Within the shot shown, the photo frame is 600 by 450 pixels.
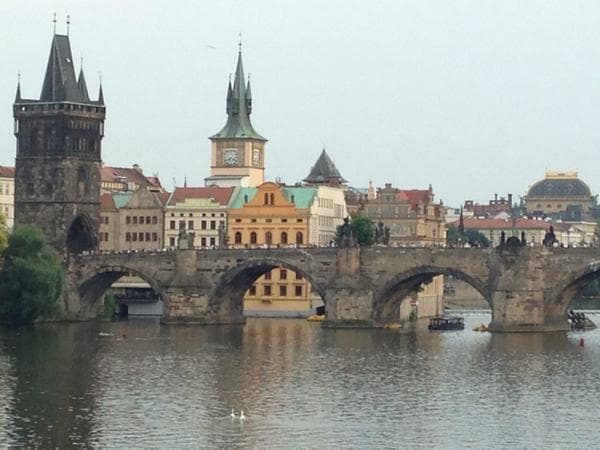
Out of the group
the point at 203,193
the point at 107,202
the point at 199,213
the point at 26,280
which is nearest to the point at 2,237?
the point at 26,280

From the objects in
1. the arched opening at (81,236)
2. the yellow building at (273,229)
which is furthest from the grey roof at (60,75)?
the yellow building at (273,229)

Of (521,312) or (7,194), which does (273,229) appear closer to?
(7,194)

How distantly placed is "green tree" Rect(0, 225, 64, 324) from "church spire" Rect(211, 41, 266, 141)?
47.8 m

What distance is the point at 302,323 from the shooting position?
5477 inches

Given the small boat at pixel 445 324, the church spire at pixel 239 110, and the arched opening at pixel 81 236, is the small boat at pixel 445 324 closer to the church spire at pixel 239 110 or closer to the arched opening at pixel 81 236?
the arched opening at pixel 81 236

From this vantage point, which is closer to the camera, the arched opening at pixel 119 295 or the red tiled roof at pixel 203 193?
the arched opening at pixel 119 295

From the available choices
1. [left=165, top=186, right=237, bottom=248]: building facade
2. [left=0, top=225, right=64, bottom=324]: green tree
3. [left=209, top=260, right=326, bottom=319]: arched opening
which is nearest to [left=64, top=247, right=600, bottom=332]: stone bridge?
[left=209, top=260, right=326, bottom=319]: arched opening

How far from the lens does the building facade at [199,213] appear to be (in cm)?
15925

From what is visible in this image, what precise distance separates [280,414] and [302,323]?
58.6m

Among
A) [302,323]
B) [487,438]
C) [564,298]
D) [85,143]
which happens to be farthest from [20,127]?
[487,438]

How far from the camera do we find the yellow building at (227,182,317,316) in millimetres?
150500

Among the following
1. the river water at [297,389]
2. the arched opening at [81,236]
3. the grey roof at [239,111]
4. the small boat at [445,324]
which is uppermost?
the grey roof at [239,111]

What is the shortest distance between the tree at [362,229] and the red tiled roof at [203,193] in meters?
9.74

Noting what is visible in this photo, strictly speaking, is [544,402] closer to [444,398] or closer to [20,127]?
[444,398]
